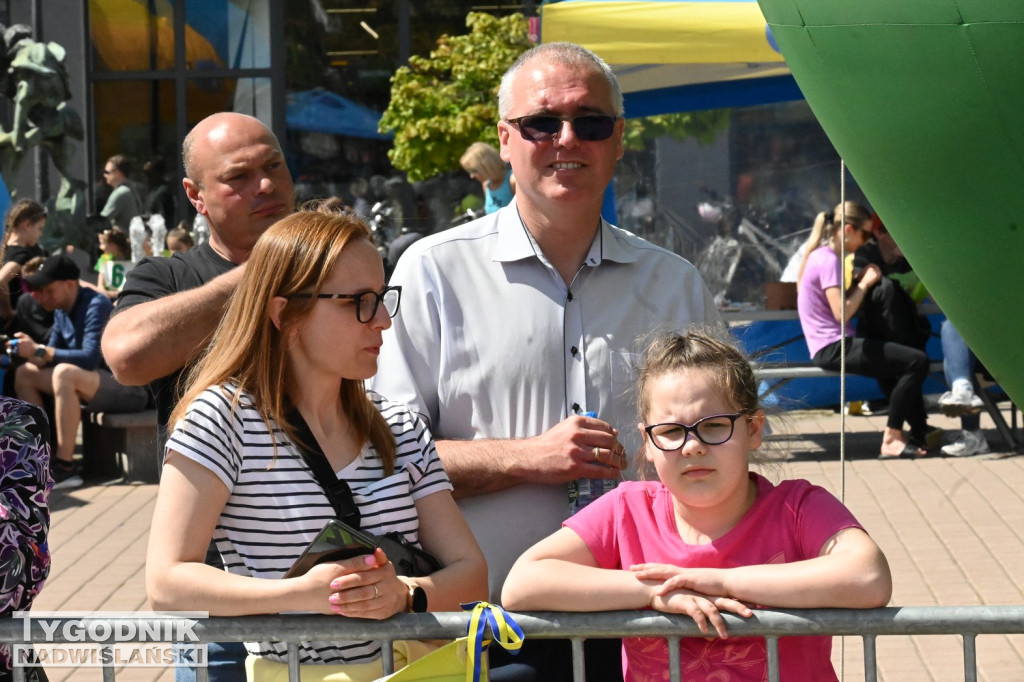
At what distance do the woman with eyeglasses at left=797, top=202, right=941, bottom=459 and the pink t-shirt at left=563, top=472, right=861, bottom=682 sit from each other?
6.79 metres

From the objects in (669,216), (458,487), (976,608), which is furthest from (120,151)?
(976,608)

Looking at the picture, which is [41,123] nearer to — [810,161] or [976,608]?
[810,161]

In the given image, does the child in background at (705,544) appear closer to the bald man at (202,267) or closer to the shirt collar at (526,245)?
the shirt collar at (526,245)

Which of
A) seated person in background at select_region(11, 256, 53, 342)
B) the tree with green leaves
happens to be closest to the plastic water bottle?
seated person in background at select_region(11, 256, 53, 342)

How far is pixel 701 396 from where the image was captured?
8.34 ft

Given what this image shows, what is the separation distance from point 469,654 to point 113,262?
10.1 meters

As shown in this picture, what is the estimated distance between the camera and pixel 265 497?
256cm

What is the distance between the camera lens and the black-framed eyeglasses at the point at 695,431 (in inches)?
98.5

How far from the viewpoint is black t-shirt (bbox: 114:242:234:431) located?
10.7 ft

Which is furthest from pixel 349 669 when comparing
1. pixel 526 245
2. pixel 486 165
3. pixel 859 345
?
pixel 486 165

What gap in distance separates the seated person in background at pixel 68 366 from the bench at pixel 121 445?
0.11 m

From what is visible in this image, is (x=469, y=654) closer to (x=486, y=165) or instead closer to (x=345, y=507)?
(x=345, y=507)

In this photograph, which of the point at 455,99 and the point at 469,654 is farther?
the point at 455,99

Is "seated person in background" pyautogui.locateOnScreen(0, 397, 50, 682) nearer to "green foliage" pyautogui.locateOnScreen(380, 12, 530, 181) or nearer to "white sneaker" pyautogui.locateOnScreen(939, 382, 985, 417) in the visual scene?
"white sneaker" pyautogui.locateOnScreen(939, 382, 985, 417)
